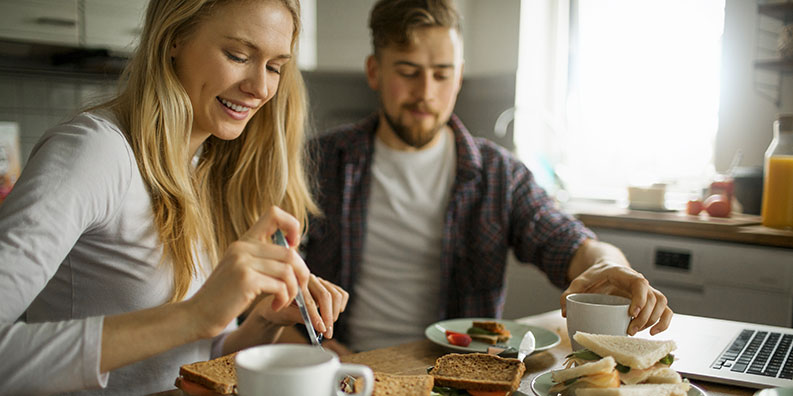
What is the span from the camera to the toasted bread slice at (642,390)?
29.3 inches

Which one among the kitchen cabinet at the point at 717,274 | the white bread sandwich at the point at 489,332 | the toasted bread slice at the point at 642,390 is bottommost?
the kitchen cabinet at the point at 717,274

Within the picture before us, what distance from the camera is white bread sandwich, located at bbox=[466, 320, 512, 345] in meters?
1.13

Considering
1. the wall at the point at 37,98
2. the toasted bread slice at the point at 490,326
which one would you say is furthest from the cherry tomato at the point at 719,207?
the wall at the point at 37,98

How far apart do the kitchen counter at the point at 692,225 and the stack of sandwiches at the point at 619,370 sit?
1.48m

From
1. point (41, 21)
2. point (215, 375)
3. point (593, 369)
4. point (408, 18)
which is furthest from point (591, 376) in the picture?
point (41, 21)

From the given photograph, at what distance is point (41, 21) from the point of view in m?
2.52

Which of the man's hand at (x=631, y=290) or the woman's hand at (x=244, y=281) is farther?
the man's hand at (x=631, y=290)


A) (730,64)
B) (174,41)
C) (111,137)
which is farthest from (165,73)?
(730,64)

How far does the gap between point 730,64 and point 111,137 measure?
2506mm

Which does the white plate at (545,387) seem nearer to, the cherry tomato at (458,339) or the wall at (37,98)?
the cherry tomato at (458,339)

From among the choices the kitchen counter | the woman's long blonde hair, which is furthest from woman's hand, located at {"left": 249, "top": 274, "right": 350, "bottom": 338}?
the kitchen counter

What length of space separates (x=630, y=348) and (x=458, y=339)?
1.09 feet

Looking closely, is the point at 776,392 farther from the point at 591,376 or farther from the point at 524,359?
the point at 524,359

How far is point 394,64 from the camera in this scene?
66.9 inches
